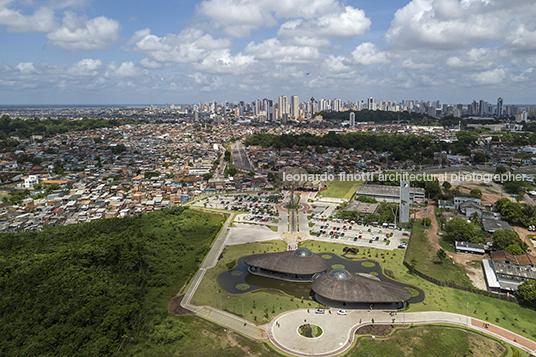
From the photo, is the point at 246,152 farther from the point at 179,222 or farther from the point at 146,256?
the point at 146,256

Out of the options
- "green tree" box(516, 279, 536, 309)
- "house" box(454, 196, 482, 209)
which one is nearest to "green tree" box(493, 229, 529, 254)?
"green tree" box(516, 279, 536, 309)

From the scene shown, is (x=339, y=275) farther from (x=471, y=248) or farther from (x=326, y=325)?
(x=471, y=248)

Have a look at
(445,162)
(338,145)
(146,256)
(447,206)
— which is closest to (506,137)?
(445,162)

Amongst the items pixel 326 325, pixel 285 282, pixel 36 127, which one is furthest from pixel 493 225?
pixel 36 127

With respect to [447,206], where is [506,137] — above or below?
above

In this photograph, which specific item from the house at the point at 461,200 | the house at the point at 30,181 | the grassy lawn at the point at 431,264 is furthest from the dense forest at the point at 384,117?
the house at the point at 30,181

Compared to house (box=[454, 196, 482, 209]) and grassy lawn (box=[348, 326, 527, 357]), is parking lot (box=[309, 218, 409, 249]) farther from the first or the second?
grassy lawn (box=[348, 326, 527, 357])

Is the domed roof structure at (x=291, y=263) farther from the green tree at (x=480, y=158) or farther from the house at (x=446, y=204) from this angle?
the green tree at (x=480, y=158)
